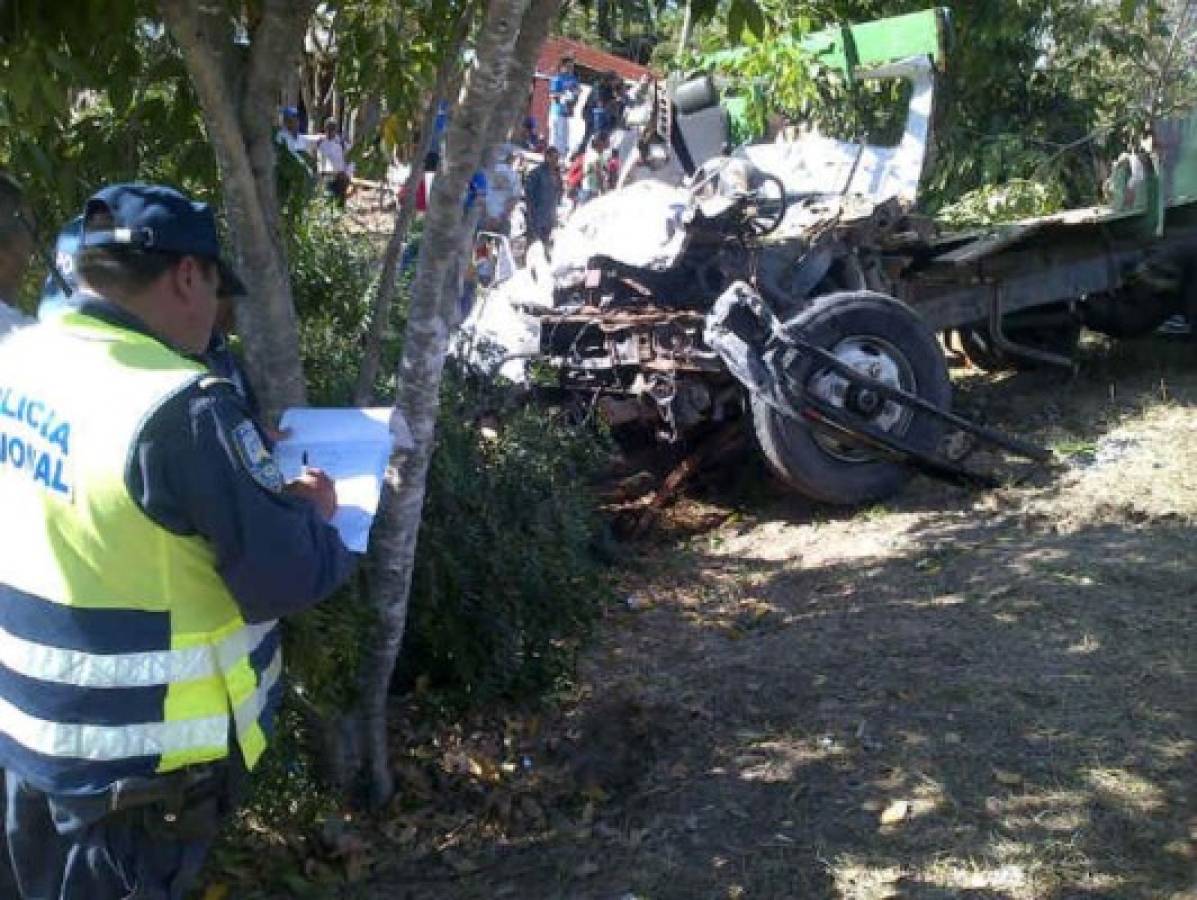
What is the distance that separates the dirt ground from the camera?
131 inches

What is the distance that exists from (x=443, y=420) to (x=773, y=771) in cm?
184

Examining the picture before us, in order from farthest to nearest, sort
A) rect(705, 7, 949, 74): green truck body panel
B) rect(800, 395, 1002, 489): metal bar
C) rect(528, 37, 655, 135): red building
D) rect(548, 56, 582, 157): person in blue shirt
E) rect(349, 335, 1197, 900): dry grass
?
rect(528, 37, 655, 135): red building
rect(548, 56, 582, 157): person in blue shirt
rect(705, 7, 949, 74): green truck body panel
rect(800, 395, 1002, 489): metal bar
rect(349, 335, 1197, 900): dry grass

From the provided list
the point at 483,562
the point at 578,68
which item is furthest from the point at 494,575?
the point at 578,68

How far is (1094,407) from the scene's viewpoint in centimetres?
780

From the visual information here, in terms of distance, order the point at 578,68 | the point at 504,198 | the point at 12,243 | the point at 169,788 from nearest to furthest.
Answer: the point at 169,788 → the point at 12,243 → the point at 504,198 → the point at 578,68

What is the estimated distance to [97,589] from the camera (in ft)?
6.68

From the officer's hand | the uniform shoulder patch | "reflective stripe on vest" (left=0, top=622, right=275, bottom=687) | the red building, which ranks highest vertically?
the red building

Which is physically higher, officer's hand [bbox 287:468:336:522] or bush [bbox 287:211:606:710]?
officer's hand [bbox 287:468:336:522]

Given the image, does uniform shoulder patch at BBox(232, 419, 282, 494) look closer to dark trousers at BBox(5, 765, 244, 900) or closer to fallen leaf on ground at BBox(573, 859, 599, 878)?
dark trousers at BBox(5, 765, 244, 900)

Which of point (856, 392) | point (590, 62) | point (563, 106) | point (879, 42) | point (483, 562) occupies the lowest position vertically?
point (483, 562)

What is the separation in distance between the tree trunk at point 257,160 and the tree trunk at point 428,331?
29 cm

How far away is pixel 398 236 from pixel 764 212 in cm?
351

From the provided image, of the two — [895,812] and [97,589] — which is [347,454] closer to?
[97,589]

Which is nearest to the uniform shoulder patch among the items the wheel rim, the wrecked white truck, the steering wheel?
the wrecked white truck
